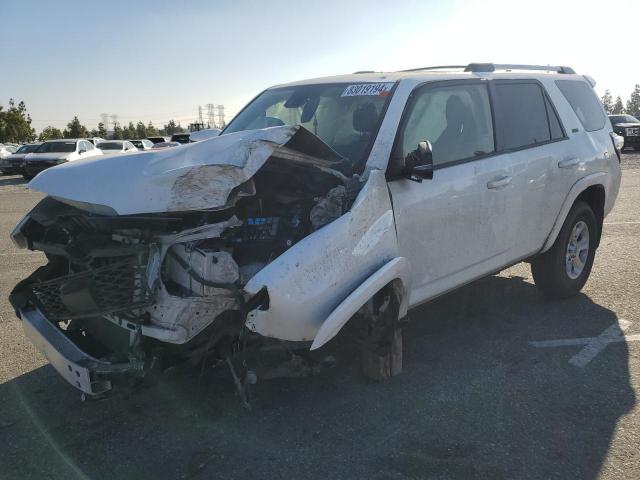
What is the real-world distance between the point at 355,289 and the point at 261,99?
2.48 meters

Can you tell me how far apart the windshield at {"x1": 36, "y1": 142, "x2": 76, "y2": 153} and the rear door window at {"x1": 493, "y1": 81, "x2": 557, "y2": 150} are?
884 inches

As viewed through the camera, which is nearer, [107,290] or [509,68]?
[107,290]

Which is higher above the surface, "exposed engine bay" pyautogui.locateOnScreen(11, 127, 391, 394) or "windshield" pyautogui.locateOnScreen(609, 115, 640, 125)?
"exposed engine bay" pyautogui.locateOnScreen(11, 127, 391, 394)

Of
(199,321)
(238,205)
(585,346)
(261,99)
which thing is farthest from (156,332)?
(585,346)

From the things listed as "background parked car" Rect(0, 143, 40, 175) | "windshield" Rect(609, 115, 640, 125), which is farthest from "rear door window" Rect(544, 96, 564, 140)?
"windshield" Rect(609, 115, 640, 125)

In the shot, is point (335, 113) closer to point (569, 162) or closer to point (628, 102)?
point (569, 162)

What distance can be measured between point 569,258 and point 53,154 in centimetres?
2280

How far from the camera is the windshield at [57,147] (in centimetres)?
2378

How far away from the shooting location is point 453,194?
3797mm

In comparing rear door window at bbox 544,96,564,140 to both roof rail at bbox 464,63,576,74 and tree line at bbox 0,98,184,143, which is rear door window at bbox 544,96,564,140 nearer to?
roof rail at bbox 464,63,576,74

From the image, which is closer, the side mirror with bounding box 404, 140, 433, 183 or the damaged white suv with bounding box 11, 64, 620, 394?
the damaged white suv with bounding box 11, 64, 620, 394

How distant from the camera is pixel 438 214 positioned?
3695 mm

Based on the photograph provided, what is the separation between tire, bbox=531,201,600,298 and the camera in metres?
5.05

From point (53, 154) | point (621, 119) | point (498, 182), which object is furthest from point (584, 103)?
point (621, 119)
